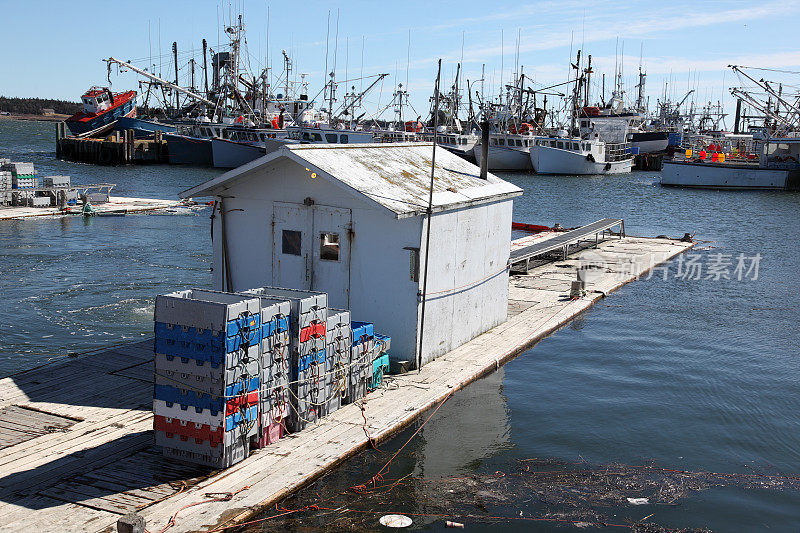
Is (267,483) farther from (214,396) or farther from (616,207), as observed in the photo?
(616,207)

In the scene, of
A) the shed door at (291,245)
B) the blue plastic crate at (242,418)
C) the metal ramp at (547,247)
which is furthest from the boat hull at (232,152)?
the blue plastic crate at (242,418)

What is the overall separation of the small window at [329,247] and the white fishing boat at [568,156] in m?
81.7

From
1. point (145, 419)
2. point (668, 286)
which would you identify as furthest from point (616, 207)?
point (145, 419)

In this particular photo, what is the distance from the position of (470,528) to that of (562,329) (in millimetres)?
11104

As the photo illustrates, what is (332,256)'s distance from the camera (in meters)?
15.0

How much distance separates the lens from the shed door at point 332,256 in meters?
14.6

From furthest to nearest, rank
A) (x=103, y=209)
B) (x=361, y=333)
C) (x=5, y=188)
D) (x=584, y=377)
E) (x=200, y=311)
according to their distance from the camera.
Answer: (x=103, y=209)
(x=5, y=188)
(x=584, y=377)
(x=361, y=333)
(x=200, y=311)

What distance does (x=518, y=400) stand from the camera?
582 inches

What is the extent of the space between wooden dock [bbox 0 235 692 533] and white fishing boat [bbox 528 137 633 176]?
80.4 meters

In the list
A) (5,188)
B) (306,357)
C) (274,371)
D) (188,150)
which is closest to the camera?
(274,371)

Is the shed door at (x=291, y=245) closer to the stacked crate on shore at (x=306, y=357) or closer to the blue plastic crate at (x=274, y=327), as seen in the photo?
the stacked crate on shore at (x=306, y=357)

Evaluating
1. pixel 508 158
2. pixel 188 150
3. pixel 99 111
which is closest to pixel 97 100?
pixel 99 111

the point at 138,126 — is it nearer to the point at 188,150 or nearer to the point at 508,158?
the point at 188,150

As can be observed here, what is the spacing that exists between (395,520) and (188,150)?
9589cm
